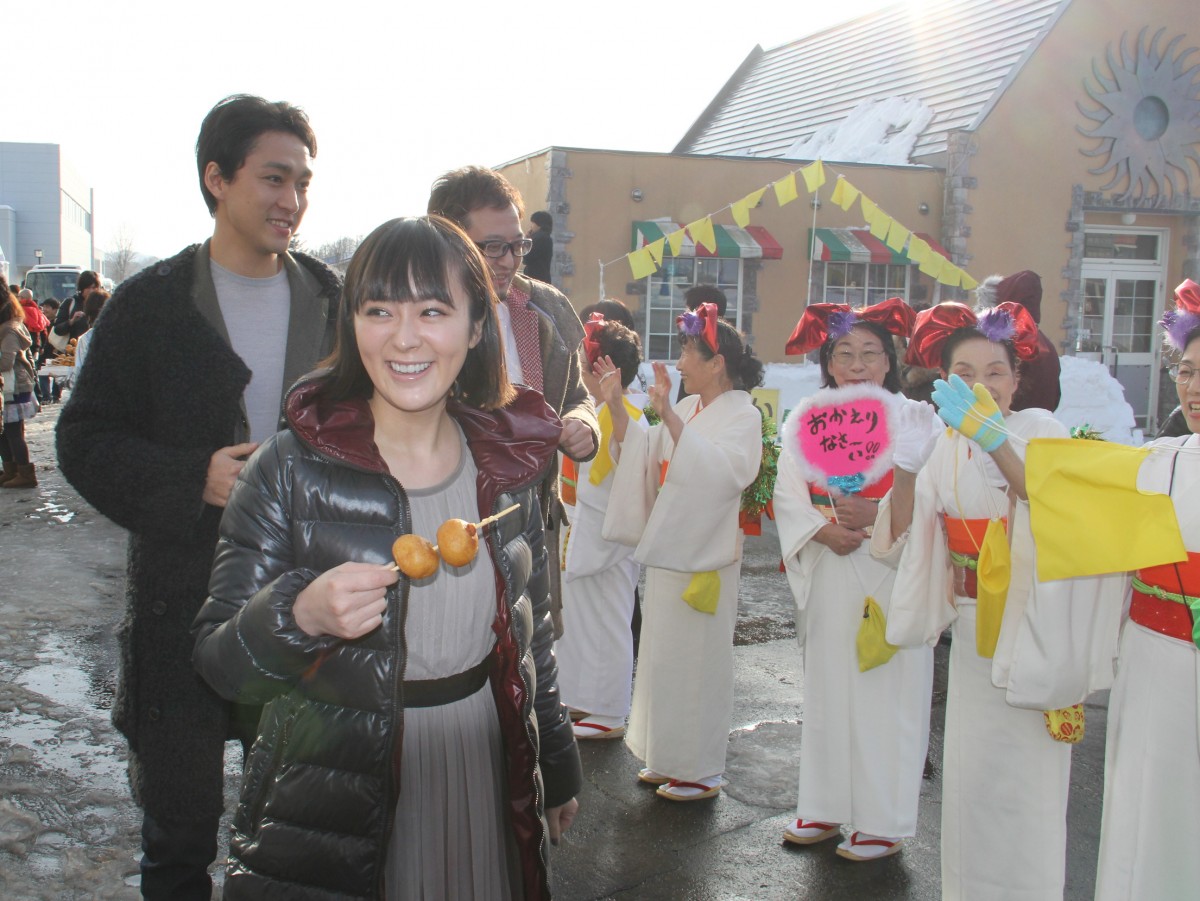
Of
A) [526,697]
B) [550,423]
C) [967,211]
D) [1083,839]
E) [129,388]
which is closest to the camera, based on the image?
[526,697]

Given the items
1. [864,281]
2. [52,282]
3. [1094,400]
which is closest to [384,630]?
[1094,400]

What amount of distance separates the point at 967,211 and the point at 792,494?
47.8 feet

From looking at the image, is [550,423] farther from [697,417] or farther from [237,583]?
[697,417]

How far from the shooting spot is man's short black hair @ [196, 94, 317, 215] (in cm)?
268

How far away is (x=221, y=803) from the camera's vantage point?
8.60 ft

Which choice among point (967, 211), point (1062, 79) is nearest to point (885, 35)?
point (1062, 79)

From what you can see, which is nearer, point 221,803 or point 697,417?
point 221,803

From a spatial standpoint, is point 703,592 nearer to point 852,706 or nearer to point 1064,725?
point 852,706

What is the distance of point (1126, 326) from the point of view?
18.4m

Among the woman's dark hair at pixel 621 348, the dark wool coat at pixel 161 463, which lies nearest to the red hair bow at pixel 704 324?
the woman's dark hair at pixel 621 348

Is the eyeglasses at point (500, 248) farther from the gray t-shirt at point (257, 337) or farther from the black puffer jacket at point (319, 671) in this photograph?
the black puffer jacket at point (319, 671)

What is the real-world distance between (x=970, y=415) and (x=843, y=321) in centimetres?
144

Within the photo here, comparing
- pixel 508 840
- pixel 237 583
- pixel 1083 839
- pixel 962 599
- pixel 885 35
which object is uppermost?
pixel 885 35

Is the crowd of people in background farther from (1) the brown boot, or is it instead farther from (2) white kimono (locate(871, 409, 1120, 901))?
(1) the brown boot
